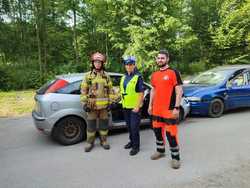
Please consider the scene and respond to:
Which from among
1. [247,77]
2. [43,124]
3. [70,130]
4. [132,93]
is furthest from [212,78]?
[43,124]

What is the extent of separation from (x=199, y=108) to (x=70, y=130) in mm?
3914

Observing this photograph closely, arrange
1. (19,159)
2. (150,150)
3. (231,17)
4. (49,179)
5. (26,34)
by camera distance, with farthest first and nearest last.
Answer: (26,34)
(231,17)
(150,150)
(19,159)
(49,179)

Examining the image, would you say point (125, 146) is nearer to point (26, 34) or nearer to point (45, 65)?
point (45, 65)

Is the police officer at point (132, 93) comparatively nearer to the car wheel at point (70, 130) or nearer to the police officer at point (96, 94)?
the police officer at point (96, 94)

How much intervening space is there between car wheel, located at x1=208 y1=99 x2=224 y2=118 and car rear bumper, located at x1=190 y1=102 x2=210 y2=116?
138 mm

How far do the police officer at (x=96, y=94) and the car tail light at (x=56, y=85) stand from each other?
2.43ft

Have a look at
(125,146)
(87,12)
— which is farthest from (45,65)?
(125,146)

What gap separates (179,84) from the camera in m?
4.35

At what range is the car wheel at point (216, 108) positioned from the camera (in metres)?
8.05

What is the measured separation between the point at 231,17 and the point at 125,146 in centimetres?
1829

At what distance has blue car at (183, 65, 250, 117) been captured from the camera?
797 centimetres

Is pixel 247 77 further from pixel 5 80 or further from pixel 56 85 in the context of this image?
pixel 5 80

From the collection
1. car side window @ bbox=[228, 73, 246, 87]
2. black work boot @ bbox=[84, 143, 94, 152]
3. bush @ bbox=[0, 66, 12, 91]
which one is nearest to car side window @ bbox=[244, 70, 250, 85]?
car side window @ bbox=[228, 73, 246, 87]

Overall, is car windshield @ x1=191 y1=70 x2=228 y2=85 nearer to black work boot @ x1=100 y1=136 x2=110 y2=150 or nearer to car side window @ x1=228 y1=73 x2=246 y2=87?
car side window @ x1=228 y1=73 x2=246 y2=87
